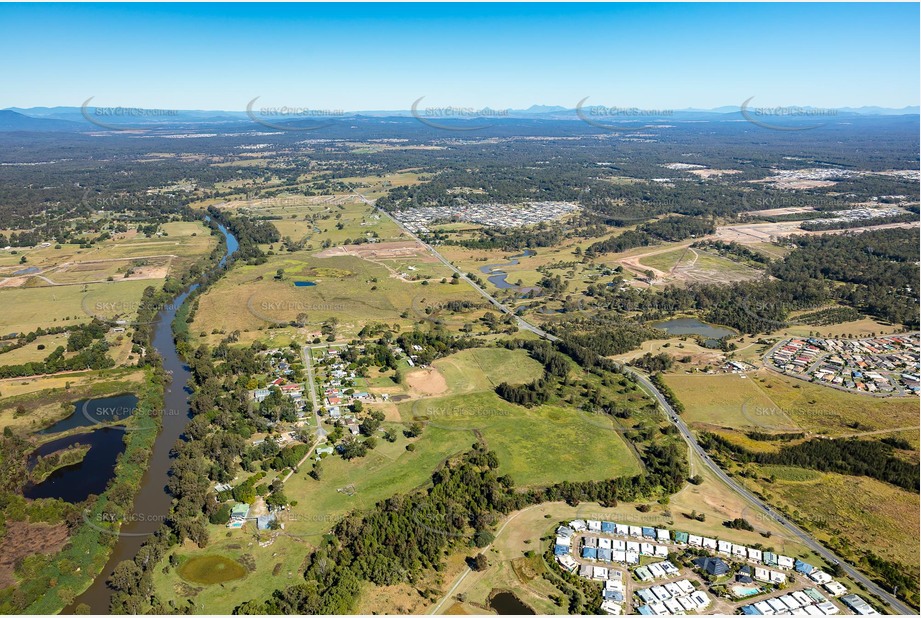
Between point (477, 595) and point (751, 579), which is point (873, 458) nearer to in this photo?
point (751, 579)

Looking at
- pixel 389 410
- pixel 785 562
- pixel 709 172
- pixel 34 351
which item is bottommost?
pixel 785 562

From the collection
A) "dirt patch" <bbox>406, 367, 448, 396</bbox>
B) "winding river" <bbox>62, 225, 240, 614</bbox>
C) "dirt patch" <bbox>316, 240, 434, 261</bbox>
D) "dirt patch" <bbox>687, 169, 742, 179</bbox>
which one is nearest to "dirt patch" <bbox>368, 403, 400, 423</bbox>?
"dirt patch" <bbox>406, 367, 448, 396</bbox>

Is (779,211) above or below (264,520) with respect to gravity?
above

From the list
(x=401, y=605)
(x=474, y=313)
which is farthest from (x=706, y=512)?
(x=474, y=313)

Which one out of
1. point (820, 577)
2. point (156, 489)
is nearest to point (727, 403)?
point (820, 577)

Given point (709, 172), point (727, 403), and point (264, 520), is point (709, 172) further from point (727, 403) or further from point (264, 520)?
point (264, 520)

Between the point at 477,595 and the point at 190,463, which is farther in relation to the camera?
the point at 190,463

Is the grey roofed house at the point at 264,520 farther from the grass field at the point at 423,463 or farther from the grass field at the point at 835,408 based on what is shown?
the grass field at the point at 835,408
